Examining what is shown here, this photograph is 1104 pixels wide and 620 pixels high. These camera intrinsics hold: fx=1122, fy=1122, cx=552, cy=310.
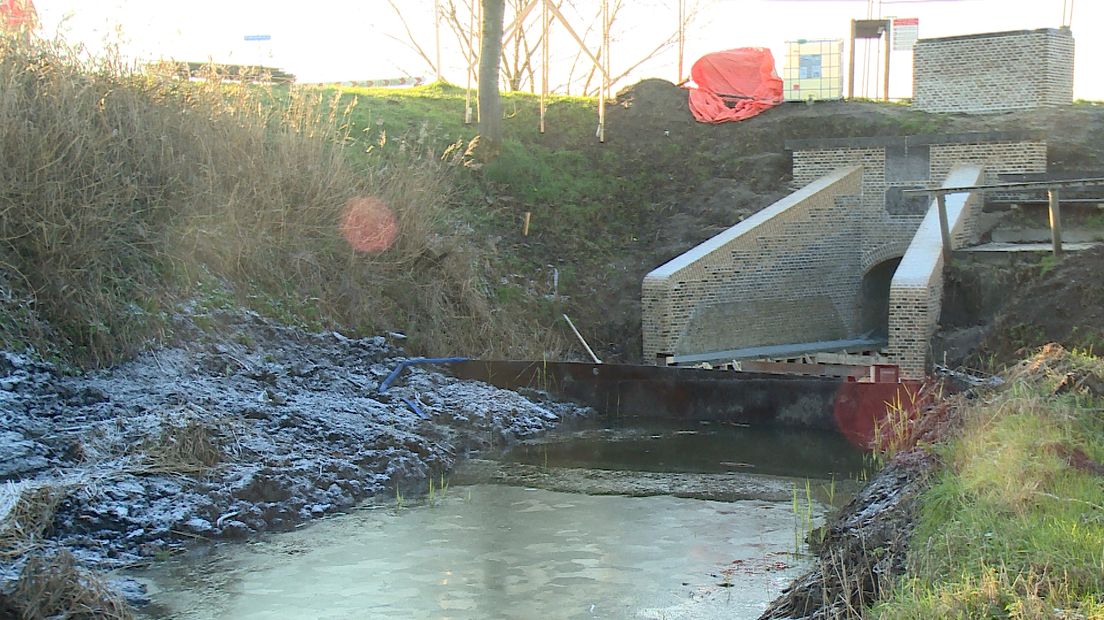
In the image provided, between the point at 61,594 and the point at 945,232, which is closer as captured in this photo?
the point at 61,594

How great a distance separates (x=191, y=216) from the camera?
41.8 ft

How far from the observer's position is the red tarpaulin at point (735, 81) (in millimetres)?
21500

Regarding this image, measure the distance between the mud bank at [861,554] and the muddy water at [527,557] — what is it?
53cm

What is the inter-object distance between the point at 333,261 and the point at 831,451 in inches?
257

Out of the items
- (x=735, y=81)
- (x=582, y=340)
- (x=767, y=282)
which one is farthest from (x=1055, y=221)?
(x=735, y=81)

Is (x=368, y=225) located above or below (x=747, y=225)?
below

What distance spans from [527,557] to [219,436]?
315cm

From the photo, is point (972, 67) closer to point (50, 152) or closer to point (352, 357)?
point (352, 357)

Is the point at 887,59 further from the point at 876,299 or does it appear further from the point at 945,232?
the point at 945,232

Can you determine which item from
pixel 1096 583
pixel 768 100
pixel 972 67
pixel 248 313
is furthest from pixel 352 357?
pixel 972 67

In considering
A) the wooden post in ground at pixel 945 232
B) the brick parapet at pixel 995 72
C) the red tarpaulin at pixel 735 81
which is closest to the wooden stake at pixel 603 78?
the red tarpaulin at pixel 735 81

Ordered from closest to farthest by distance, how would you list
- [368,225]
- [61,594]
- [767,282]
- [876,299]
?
[61,594] < [368,225] < [767,282] < [876,299]

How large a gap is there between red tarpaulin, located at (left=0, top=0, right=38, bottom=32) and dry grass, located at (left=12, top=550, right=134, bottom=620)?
7.76m

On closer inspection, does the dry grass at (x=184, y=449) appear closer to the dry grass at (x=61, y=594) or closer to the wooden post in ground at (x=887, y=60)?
the dry grass at (x=61, y=594)
